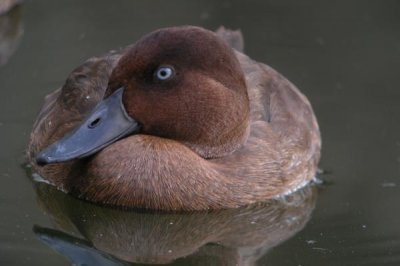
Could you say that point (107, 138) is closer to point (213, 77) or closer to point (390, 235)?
point (213, 77)

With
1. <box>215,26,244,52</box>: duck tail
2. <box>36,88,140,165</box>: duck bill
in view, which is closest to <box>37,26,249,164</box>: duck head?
<box>36,88,140,165</box>: duck bill

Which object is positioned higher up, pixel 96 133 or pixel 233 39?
pixel 96 133

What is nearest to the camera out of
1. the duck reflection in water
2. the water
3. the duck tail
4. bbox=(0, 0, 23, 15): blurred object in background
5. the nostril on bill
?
the duck reflection in water

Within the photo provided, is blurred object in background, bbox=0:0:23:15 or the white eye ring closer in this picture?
the white eye ring

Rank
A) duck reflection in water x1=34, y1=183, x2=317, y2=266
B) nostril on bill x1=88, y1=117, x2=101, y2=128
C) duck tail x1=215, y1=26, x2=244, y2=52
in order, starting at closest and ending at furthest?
duck reflection in water x1=34, y1=183, x2=317, y2=266, nostril on bill x1=88, y1=117, x2=101, y2=128, duck tail x1=215, y1=26, x2=244, y2=52

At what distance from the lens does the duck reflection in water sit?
7.10 metres

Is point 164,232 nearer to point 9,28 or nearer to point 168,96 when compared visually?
point 168,96

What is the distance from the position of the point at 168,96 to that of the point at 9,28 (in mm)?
3931

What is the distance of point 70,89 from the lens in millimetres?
8031

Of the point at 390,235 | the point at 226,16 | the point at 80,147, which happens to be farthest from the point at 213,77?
the point at 226,16

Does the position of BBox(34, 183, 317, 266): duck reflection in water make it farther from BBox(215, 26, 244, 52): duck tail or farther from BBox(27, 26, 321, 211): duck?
BBox(215, 26, 244, 52): duck tail

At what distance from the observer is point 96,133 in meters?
7.48

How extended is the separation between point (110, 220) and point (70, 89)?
981mm

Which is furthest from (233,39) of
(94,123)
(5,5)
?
(5,5)
